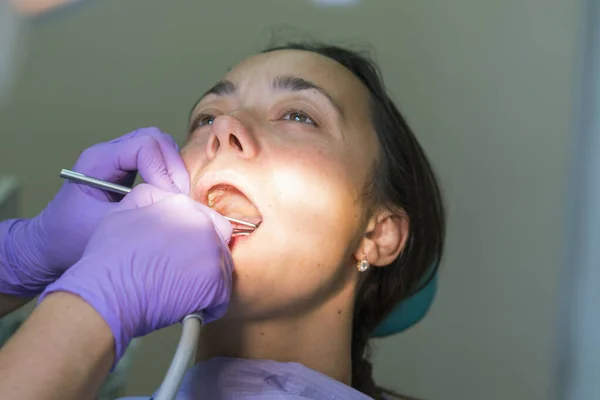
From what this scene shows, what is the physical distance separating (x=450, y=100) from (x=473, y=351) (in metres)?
0.68

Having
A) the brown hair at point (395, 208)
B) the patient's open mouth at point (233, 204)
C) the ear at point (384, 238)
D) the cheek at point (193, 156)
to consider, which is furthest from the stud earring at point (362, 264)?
the cheek at point (193, 156)

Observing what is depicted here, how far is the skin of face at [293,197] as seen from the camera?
1.11 meters

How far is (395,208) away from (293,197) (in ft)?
0.97

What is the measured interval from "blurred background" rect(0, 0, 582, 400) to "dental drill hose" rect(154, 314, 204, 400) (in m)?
1.08

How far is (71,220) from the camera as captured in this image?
1.29 m

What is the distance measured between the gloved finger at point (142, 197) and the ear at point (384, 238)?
15.1 inches

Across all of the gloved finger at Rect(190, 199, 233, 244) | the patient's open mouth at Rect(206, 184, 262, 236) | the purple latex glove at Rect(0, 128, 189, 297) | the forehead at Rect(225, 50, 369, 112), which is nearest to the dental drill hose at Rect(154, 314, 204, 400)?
the gloved finger at Rect(190, 199, 233, 244)

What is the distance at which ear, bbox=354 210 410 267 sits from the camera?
129cm

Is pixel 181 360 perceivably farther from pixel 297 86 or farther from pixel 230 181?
pixel 297 86

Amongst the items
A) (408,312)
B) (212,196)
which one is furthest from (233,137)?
(408,312)

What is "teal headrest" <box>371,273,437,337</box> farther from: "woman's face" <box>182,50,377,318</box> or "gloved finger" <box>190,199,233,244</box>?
"gloved finger" <box>190,199,233,244</box>

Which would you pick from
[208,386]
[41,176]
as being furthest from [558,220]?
[41,176]

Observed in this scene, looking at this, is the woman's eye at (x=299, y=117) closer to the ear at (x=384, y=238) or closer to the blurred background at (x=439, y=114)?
the ear at (x=384, y=238)

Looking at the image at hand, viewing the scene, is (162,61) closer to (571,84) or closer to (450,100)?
(450,100)
